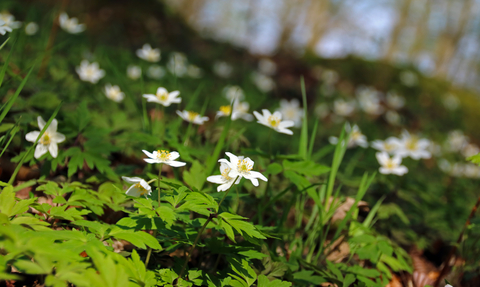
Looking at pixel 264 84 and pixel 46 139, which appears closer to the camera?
pixel 46 139

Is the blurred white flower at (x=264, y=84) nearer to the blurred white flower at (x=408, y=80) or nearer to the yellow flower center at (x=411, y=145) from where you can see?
the yellow flower center at (x=411, y=145)

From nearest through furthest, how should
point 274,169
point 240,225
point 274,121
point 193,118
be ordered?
point 240,225, point 274,169, point 274,121, point 193,118

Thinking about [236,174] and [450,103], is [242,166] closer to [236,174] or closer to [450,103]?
[236,174]

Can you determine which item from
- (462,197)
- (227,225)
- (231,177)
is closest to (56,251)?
(227,225)

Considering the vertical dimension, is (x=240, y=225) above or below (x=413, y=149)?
above

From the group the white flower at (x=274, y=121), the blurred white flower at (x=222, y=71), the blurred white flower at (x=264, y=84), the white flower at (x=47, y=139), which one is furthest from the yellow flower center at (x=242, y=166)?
the blurred white flower at (x=222, y=71)

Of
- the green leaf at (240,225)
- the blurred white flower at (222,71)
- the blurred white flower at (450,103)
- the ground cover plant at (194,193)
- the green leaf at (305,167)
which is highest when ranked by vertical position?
the green leaf at (240,225)

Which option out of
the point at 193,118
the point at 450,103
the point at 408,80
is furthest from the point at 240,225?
the point at 450,103

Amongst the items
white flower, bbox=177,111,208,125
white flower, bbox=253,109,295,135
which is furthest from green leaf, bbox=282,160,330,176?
white flower, bbox=177,111,208,125
